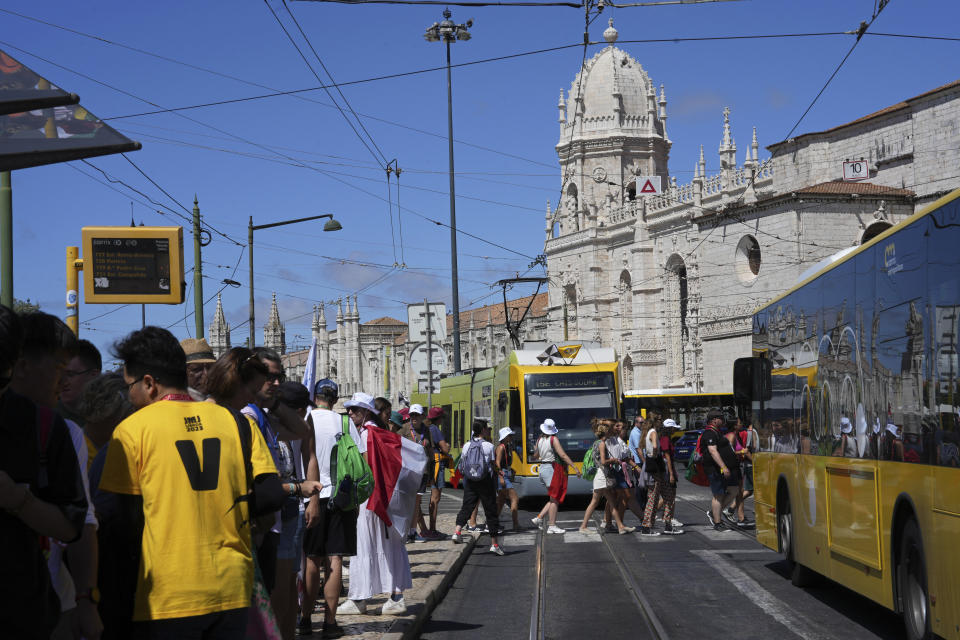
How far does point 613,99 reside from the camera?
83.9 metres

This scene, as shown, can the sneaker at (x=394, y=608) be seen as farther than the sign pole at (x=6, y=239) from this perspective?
No

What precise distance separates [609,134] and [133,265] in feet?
228

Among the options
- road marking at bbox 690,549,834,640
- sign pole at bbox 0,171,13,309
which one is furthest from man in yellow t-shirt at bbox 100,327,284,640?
sign pole at bbox 0,171,13,309

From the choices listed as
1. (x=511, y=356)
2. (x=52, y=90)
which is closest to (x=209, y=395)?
(x=52, y=90)

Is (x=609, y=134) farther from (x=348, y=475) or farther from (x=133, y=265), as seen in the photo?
(x=348, y=475)

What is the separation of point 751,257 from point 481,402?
31358 millimetres

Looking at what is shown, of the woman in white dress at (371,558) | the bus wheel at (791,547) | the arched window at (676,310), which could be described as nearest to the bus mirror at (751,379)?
the bus wheel at (791,547)

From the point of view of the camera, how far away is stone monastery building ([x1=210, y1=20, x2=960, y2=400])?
5153 centimetres

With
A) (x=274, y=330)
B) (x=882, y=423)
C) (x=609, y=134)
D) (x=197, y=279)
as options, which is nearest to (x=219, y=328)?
(x=274, y=330)

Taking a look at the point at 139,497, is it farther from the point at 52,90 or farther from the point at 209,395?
the point at 52,90

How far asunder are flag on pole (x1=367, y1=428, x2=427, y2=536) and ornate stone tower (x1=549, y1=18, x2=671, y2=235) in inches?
2935

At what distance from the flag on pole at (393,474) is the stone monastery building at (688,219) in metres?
24.9

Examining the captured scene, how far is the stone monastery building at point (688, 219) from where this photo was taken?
5153 cm

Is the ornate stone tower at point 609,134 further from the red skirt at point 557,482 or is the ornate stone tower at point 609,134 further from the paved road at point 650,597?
the paved road at point 650,597
